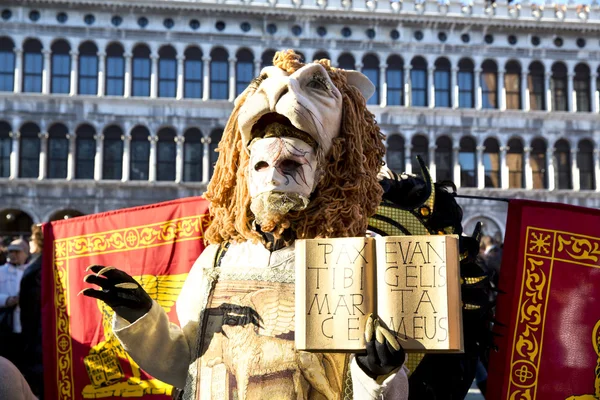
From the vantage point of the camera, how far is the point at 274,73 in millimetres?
2238

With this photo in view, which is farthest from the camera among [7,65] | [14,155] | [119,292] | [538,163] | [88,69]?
[538,163]

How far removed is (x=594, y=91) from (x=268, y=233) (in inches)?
974

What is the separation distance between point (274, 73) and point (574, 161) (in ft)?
78.7

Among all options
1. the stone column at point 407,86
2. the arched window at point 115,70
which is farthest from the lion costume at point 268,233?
the stone column at point 407,86

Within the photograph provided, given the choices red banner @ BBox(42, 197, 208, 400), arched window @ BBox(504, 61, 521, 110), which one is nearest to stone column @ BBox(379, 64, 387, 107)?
arched window @ BBox(504, 61, 521, 110)

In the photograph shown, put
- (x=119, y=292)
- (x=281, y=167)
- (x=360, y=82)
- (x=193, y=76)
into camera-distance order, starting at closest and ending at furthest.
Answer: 1. (x=119, y=292)
2. (x=281, y=167)
3. (x=360, y=82)
4. (x=193, y=76)

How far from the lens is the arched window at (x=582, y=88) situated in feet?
82.6

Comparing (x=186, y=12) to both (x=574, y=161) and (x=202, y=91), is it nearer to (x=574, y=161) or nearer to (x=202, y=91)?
(x=202, y=91)

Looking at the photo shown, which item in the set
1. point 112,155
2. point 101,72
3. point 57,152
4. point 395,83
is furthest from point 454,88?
point 57,152

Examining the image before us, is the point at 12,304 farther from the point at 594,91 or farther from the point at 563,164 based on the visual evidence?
the point at 594,91

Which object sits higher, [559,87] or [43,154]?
[559,87]

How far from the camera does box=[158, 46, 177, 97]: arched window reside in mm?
23656

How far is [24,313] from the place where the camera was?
17.7 feet

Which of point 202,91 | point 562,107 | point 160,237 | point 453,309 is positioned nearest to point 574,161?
point 562,107
